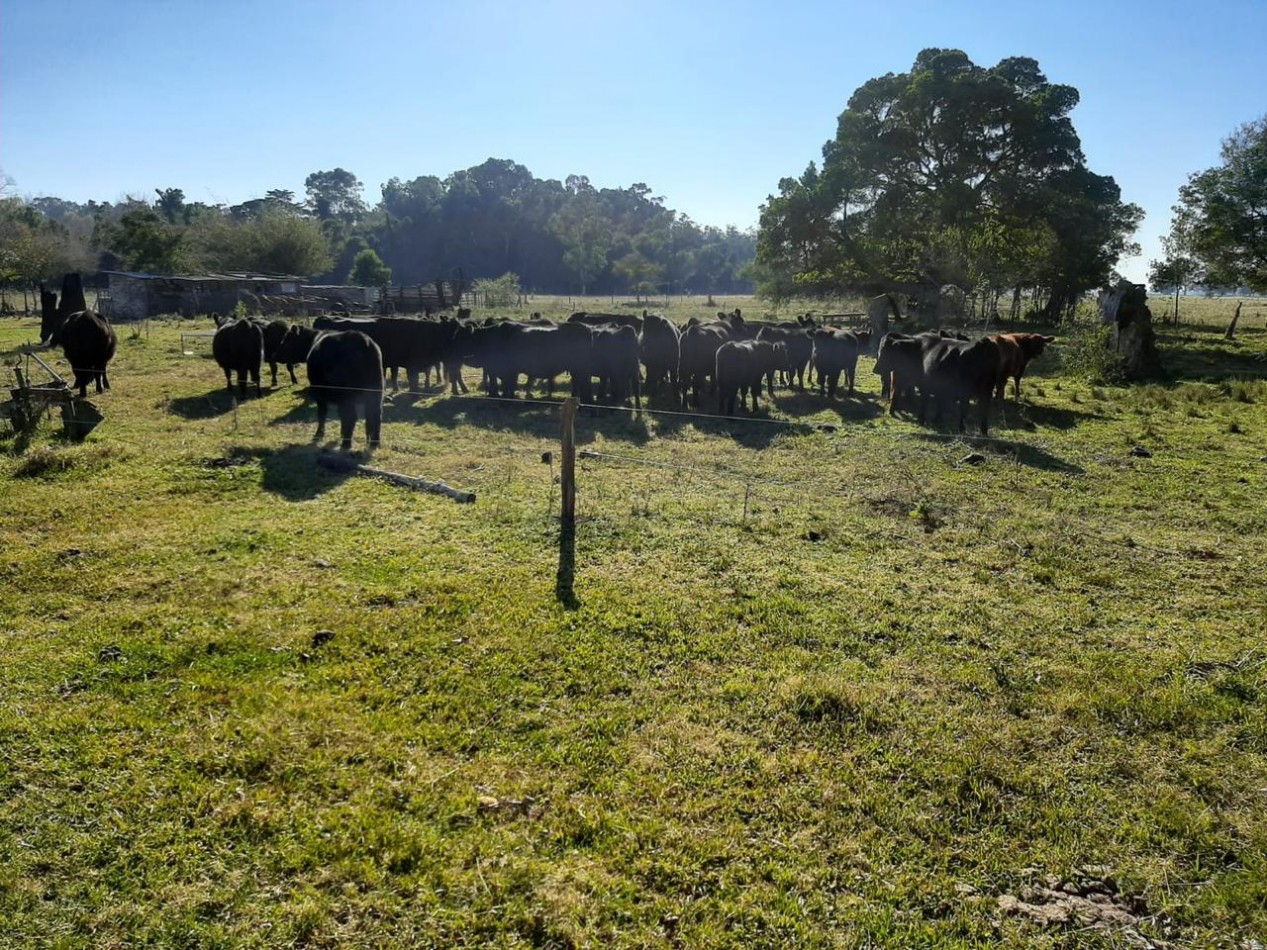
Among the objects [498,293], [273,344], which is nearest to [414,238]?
[498,293]

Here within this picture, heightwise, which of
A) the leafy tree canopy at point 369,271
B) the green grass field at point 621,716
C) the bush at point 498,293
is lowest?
the green grass field at point 621,716

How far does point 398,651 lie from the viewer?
5.29 metres

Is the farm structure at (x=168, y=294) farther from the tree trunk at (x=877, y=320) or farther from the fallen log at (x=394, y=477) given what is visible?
the fallen log at (x=394, y=477)

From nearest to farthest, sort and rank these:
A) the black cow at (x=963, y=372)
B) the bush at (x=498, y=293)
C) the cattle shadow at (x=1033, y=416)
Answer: the black cow at (x=963, y=372)
the cattle shadow at (x=1033, y=416)
the bush at (x=498, y=293)

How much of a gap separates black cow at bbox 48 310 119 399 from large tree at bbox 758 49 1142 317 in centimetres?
3054

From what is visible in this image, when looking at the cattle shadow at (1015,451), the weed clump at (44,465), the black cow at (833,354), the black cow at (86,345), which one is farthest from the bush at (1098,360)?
the black cow at (86,345)

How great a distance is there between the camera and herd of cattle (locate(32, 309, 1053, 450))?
48.3 ft

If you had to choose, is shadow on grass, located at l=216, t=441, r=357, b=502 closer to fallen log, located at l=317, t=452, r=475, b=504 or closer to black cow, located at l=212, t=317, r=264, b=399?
fallen log, located at l=317, t=452, r=475, b=504

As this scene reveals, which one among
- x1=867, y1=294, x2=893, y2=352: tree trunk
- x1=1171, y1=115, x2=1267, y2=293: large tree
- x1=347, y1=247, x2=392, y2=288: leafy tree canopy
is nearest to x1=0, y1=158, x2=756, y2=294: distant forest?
x1=347, y1=247, x2=392, y2=288: leafy tree canopy

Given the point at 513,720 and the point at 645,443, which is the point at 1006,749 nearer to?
the point at 513,720

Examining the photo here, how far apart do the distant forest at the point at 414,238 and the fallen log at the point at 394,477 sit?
38664mm

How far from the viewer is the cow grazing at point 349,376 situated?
1137 cm

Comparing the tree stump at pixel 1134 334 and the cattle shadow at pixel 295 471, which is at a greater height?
the tree stump at pixel 1134 334

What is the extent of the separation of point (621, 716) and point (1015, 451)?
10215mm
